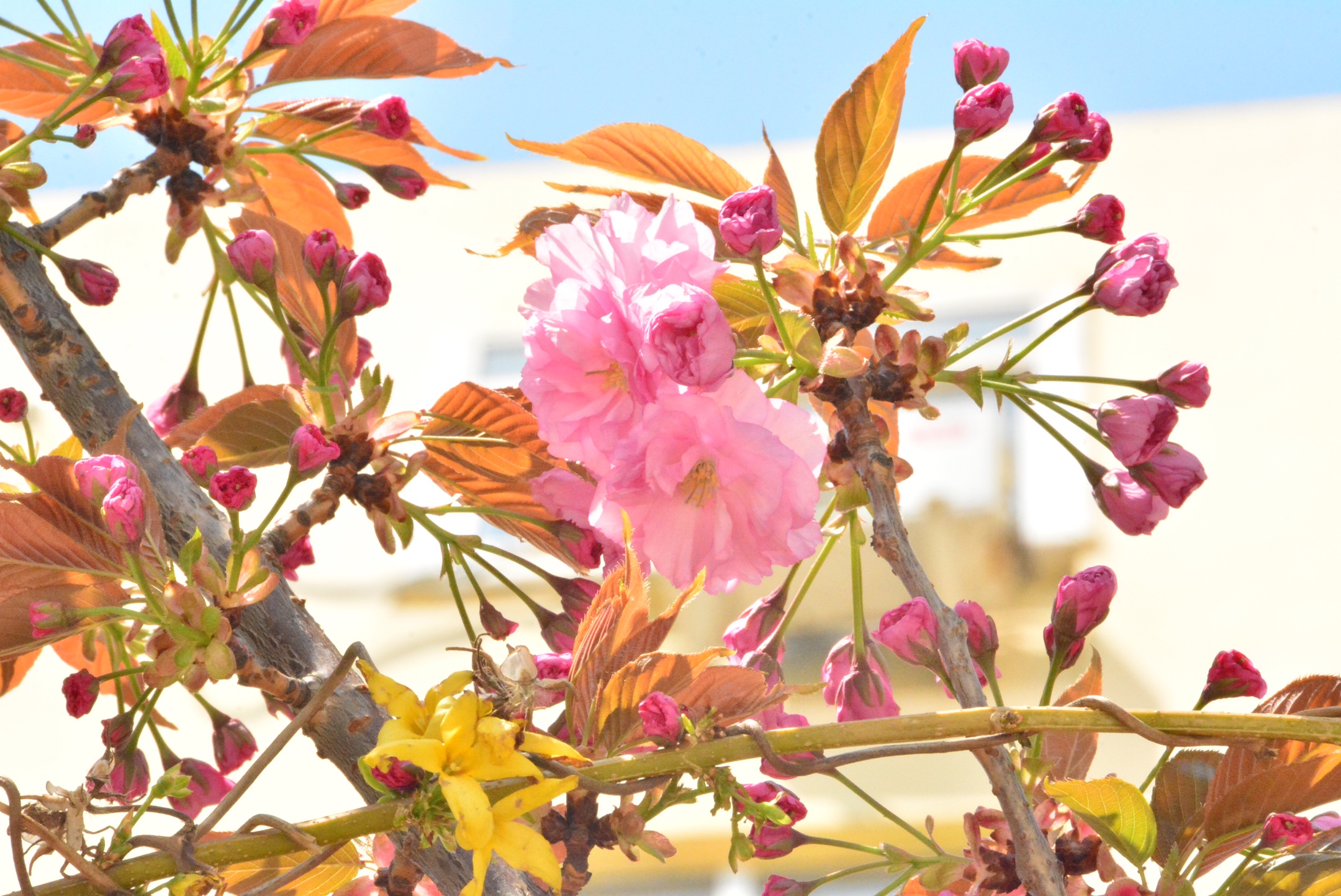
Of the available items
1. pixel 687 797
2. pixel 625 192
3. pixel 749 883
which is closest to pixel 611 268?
pixel 625 192

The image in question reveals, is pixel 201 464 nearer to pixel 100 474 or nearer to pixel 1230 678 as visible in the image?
pixel 100 474

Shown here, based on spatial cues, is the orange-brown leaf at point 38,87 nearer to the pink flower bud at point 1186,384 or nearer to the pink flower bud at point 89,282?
the pink flower bud at point 89,282

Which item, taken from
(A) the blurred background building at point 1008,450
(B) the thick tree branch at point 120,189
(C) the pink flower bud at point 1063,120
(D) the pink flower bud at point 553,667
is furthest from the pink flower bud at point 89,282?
(A) the blurred background building at point 1008,450

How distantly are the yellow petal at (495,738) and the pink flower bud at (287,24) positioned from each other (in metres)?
0.32

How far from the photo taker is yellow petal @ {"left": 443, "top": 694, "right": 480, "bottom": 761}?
0.88ft

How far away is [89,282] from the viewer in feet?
1.49

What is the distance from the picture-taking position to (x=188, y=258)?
11.0ft

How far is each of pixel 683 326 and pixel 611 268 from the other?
5 centimetres

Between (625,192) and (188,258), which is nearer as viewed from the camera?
(625,192)

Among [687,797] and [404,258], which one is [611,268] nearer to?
[687,797]

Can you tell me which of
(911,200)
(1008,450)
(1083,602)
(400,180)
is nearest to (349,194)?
(400,180)

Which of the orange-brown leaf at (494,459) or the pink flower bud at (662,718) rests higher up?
the orange-brown leaf at (494,459)

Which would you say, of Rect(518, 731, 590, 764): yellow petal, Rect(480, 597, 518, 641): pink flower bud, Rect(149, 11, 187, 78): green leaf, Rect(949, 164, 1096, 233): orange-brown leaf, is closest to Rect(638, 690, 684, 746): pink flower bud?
Rect(518, 731, 590, 764): yellow petal

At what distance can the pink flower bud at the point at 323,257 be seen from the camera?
0.37 metres
